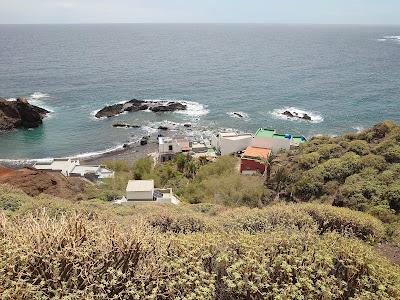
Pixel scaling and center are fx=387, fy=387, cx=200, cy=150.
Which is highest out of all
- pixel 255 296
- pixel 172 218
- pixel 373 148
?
pixel 255 296

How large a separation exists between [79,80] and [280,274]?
8252 centimetres

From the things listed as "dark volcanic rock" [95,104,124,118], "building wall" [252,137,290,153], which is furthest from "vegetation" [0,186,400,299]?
"dark volcanic rock" [95,104,124,118]

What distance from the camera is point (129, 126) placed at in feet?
178

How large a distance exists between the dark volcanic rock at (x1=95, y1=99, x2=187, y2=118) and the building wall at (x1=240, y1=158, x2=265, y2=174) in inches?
1225

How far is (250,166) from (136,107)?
3371 centimetres

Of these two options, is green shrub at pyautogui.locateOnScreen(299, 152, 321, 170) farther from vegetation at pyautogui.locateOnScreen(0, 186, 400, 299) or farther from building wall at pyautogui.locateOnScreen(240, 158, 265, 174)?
vegetation at pyautogui.locateOnScreen(0, 186, 400, 299)

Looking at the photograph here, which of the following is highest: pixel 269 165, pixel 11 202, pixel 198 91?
pixel 11 202

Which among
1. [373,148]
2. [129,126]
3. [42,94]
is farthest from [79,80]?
[373,148]

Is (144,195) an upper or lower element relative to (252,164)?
upper

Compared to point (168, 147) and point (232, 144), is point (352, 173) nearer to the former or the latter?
point (232, 144)

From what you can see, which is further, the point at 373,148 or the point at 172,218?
the point at 373,148

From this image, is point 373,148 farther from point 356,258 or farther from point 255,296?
point 255,296

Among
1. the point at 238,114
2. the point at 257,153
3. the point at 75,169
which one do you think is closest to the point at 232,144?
the point at 257,153

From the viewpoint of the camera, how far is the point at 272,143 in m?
38.1
